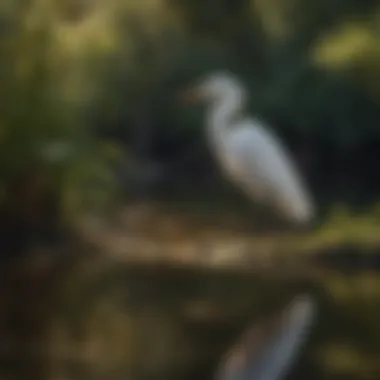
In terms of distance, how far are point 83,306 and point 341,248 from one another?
0.45m

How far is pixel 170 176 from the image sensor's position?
4.71 feet

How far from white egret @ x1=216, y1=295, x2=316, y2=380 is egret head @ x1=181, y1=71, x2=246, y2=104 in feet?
1.22

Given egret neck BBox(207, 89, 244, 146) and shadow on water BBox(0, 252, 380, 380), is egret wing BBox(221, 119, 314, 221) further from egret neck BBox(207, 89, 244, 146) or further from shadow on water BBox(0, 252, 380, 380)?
shadow on water BBox(0, 252, 380, 380)

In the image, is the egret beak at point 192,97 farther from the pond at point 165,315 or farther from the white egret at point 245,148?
the pond at point 165,315

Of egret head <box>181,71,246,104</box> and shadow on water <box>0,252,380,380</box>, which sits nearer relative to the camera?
shadow on water <box>0,252,380,380</box>

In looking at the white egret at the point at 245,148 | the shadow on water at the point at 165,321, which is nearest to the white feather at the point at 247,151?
the white egret at the point at 245,148

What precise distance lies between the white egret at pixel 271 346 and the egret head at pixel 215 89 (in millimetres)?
371

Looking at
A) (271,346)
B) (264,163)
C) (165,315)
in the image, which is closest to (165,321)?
(165,315)

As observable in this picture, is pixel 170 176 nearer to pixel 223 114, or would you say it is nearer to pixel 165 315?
pixel 223 114

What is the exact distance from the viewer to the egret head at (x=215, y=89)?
1426 mm

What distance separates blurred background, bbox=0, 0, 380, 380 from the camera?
1.32 m

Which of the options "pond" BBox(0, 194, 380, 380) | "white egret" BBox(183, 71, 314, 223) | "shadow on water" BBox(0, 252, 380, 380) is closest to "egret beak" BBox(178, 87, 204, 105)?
"white egret" BBox(183, 71, 314, 223)

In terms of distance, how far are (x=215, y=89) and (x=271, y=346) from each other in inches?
17.9

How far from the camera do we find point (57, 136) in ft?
4.60
